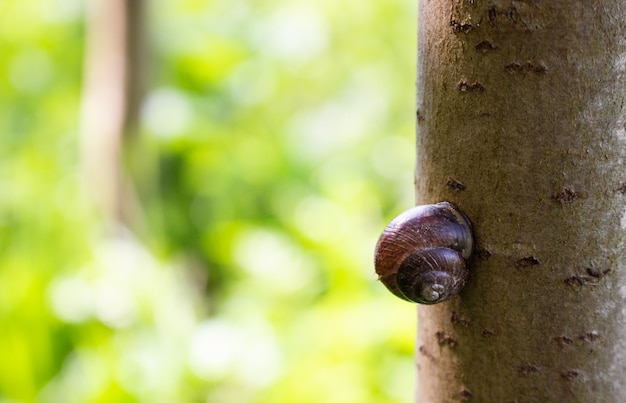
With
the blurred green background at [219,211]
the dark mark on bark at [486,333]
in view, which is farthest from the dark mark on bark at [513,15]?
the blurred green background at [219,211]

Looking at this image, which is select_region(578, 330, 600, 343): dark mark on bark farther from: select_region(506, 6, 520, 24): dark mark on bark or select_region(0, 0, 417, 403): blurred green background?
select_region(0, 0, 417, 403): blurred green background

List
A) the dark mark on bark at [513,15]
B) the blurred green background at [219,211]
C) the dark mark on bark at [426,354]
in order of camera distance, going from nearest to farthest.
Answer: the dark mark on bark at [513,15] → the dark mark on bark at [426,354] → the blurred green background at [219,211]

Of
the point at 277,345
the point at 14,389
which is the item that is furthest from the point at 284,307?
the point at 14,389

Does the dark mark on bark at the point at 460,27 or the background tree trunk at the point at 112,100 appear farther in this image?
the background tree trunk at the point at 112,100

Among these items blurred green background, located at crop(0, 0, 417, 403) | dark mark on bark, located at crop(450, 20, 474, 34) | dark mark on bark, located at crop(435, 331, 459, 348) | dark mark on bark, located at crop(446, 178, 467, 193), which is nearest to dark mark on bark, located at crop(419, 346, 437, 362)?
dark mark on bark, located at crop(435, 331, 459, 348)

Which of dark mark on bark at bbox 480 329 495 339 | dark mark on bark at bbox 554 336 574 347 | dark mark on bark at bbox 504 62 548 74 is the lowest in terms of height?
dark mark on bark at bbox 480 329 495 339

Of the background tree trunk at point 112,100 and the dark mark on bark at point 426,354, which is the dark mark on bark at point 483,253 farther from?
the background tree trunk at point 112,100
